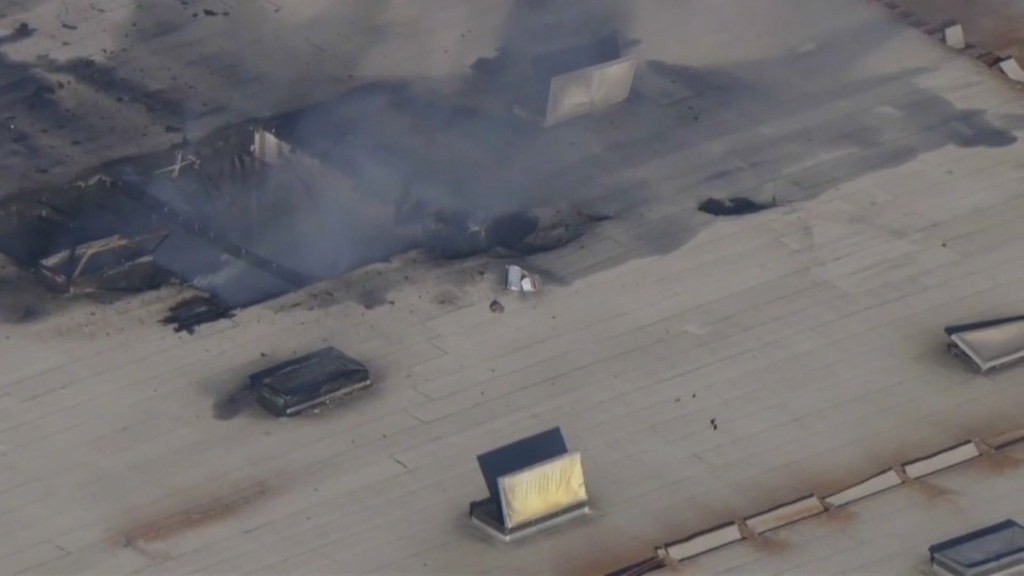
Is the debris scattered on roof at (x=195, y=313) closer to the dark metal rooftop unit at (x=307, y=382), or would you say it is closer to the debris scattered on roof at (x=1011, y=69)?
the dark metal rooftop unit at (x=307, y=382)

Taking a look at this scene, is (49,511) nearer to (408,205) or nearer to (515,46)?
(408,205)

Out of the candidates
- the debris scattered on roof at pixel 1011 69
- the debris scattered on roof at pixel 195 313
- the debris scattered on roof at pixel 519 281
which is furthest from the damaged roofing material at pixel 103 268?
the debris scattered on roof at pixel 1011 69

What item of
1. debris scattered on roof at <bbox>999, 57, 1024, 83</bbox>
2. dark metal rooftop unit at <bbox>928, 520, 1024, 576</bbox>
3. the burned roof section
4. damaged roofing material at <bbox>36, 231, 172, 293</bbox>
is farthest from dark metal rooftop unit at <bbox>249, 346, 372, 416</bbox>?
debris scattered on roof at <bbox>999, 57, 1024, 83</bbox>

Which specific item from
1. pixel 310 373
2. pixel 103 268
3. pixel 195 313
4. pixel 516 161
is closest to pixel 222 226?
pixel 103 268

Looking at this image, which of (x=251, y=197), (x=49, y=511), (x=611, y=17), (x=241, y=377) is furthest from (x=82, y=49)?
(x=49, y=511)

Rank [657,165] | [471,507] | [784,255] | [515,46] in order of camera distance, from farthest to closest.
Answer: [515,46] → [657,165] → [784,255] → [471,507]

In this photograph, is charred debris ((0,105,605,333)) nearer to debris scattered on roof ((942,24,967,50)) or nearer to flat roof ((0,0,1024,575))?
flat roof ((0,0,1024,575))
